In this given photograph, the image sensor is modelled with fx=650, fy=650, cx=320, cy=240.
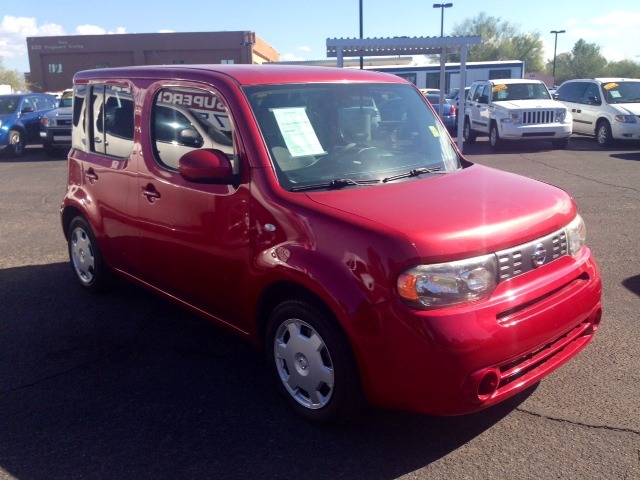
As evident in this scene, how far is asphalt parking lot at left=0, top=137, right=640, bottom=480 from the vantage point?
3199 millimetres

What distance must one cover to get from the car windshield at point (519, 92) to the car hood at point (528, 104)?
1.09ft

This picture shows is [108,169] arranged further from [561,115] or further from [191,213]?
[561,115]

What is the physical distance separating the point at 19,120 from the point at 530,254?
18411 mm

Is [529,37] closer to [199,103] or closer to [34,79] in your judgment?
[34,79]

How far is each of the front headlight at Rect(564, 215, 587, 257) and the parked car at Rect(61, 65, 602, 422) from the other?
14 millimetres

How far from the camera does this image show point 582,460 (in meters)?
3.17

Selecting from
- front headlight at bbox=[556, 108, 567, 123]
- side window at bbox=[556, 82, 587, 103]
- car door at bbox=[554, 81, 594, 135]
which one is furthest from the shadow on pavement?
side window at bbox=[556, 82, 587, 103]

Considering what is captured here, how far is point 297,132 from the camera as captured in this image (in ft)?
→ 12.8

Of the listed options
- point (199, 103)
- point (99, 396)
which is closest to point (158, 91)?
point (199, 103)

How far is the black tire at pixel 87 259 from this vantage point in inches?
217

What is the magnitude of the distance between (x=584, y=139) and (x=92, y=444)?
2022 cm

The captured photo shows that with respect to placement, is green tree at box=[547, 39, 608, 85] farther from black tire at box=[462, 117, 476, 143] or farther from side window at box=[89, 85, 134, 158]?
side window at box=[89, 85, 134, 158]

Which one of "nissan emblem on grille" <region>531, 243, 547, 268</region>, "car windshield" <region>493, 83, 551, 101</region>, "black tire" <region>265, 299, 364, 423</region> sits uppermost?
"car windshield" <region>493, 83, 551, 101</region>

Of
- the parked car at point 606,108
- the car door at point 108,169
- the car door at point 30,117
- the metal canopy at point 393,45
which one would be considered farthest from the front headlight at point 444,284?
the car door at point 30,117
